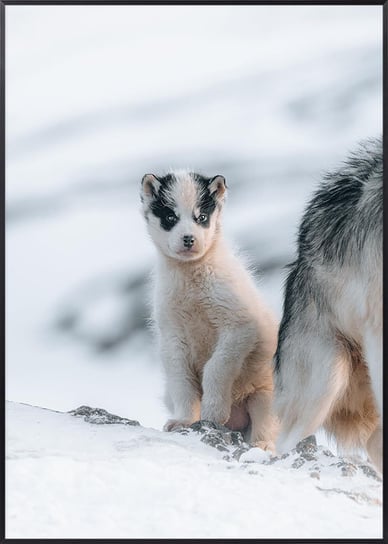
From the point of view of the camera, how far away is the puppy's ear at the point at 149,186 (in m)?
6.64

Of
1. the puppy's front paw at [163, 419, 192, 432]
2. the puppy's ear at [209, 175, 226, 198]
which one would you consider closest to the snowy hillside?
the puppy's front paw at [163, 419, 192, 432]

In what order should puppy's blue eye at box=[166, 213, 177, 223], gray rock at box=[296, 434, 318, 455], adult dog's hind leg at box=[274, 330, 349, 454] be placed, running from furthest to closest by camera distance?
puppy's blue eye at box=[166, 213, 177, 223] < adult dog's hind leg at box=[274, 330, 349, 454] < gray rock at box=[296, 434, 318, 455]

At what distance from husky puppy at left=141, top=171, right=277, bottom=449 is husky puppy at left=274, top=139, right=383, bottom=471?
363 mm

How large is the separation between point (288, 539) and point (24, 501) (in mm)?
997

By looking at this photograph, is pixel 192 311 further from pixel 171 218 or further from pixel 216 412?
pixel 216 412

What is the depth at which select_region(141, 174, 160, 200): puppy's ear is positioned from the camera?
6641 mm

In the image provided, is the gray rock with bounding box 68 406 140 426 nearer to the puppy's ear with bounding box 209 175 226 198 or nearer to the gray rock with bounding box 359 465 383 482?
the gray rock with bounding box 359 465 383 482

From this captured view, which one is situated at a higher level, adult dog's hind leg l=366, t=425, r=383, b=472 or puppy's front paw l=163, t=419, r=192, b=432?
puppy's front paw l=163, t=419, r=192, b=432

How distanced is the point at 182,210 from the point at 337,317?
120 cm

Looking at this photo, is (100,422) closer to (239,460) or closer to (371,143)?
(239,460)

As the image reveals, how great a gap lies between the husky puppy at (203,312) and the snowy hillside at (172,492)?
104 cm

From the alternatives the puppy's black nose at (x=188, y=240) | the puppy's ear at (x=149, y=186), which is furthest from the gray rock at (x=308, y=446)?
the puppy's ear at (x=149, y=186)

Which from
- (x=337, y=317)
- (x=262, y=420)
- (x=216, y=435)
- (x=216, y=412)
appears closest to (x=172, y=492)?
(x=216, y=435)

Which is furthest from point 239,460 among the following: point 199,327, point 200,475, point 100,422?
point 199,327
